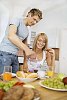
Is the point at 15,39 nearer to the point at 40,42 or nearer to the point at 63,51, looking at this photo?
the point at 40,42

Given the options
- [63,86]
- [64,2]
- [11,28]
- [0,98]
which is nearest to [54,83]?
[63,86]

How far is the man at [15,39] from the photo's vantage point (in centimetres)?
199

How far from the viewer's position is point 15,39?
6.44ft

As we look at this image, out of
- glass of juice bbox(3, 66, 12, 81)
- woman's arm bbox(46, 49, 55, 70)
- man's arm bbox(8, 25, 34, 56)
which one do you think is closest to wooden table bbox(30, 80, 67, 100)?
glass of juice bbox(3, 66, 12, 81)

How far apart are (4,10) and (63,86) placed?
3.38m

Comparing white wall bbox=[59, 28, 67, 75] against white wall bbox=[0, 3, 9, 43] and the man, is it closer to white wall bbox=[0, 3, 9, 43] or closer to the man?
white wall bbox=[0, 3, 9, 43]

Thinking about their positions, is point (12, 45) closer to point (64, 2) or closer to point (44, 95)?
point (44, 95)

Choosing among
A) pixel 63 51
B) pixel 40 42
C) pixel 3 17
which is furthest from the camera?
pixel 63 51

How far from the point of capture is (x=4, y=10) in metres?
4.38

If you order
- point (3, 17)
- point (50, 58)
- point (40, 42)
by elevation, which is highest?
point (3, 17)

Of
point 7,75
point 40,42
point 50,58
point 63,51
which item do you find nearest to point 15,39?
point 7,75

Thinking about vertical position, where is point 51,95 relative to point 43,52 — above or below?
below

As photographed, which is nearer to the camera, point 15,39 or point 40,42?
point 15,39

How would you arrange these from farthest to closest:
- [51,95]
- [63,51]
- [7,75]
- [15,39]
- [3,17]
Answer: [63,51], [3,17], [15,39], [7,75], [51,95]
